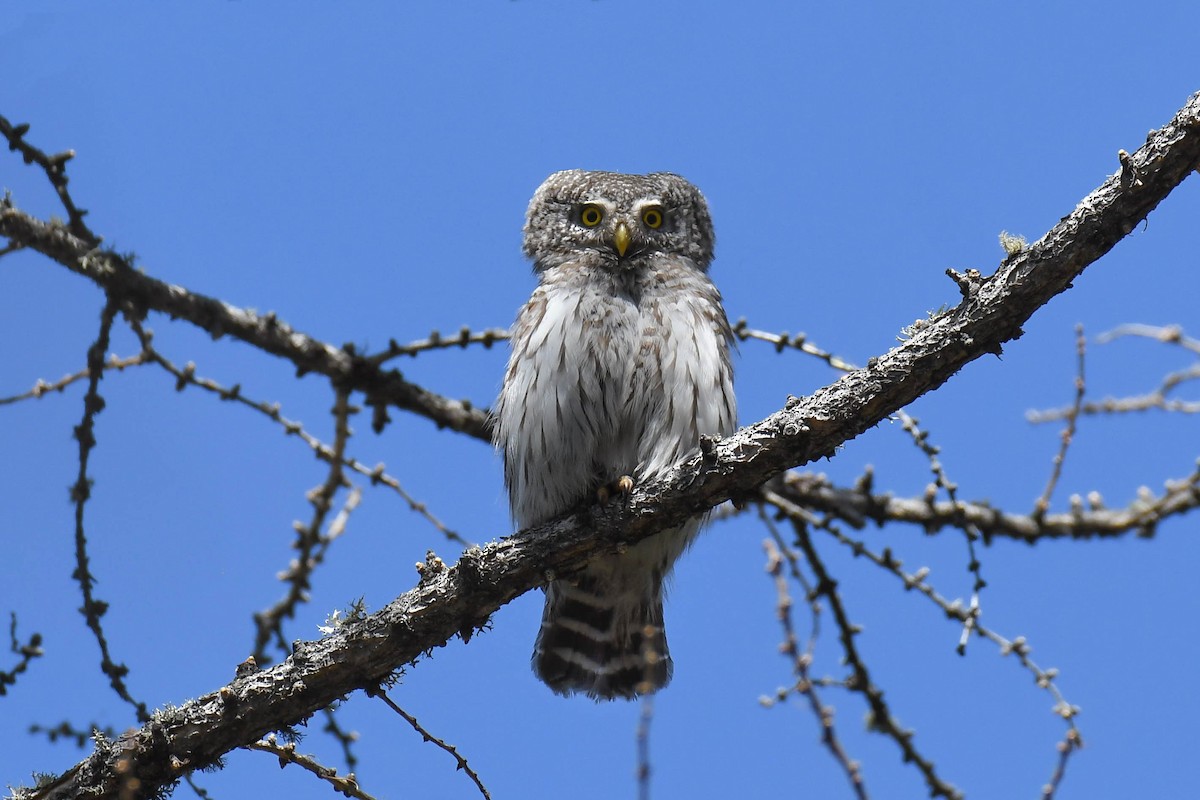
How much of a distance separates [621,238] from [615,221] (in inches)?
8.8

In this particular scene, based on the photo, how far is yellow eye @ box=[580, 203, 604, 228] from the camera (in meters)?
4.82

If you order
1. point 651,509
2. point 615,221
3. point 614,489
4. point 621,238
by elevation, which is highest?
point 615,221

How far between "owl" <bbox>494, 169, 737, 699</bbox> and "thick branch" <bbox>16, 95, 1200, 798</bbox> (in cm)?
34

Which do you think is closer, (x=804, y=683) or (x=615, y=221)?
A: (x=804, y=683)

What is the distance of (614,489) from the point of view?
3.58 m

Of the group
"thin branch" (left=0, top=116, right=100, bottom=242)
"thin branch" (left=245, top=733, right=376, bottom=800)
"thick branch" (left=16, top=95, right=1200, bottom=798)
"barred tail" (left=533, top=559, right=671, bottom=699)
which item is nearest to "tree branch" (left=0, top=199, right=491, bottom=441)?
"thin branch" (left=0, top=116, right=100, bottom=242)

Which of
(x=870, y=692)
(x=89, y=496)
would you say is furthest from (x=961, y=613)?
(x=89, y=496)

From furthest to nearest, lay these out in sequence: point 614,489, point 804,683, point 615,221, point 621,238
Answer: point 615,221
point 621,238
point 614,489
point 804,683

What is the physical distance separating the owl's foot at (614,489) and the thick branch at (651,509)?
0.07 meters

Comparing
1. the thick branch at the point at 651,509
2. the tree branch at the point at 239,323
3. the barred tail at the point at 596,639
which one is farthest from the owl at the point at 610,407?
the tree branch at the point at 239,323

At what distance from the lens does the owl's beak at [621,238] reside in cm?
448

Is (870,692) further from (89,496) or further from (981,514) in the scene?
A: (89,496)

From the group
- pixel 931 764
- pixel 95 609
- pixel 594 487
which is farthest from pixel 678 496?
pixel 95 609

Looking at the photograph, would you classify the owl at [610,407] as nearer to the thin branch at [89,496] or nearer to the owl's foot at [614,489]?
the owl's foot at [614,489]
